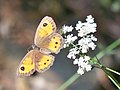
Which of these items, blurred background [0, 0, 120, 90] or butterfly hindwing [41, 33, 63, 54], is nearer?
butterfly hindwing [41, 33, 63, 54]

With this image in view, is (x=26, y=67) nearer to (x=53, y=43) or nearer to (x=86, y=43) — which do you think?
(x=53, y=43)

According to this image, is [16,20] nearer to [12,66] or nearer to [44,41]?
[12,66]

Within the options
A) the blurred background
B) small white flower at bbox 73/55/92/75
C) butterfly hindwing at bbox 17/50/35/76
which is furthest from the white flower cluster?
the blurred background

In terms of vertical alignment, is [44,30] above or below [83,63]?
above

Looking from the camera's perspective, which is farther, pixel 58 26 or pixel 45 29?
pixel 58 26

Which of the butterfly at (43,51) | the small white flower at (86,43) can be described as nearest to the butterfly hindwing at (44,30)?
the butterfly at (43,51)

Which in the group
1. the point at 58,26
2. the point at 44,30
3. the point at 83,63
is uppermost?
the point at 58,26

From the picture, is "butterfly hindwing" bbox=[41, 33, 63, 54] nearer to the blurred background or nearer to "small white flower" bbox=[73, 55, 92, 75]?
"small white flower" bbox=[73, 55, 92, 75]

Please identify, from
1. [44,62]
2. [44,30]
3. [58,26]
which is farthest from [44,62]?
[58,26]
